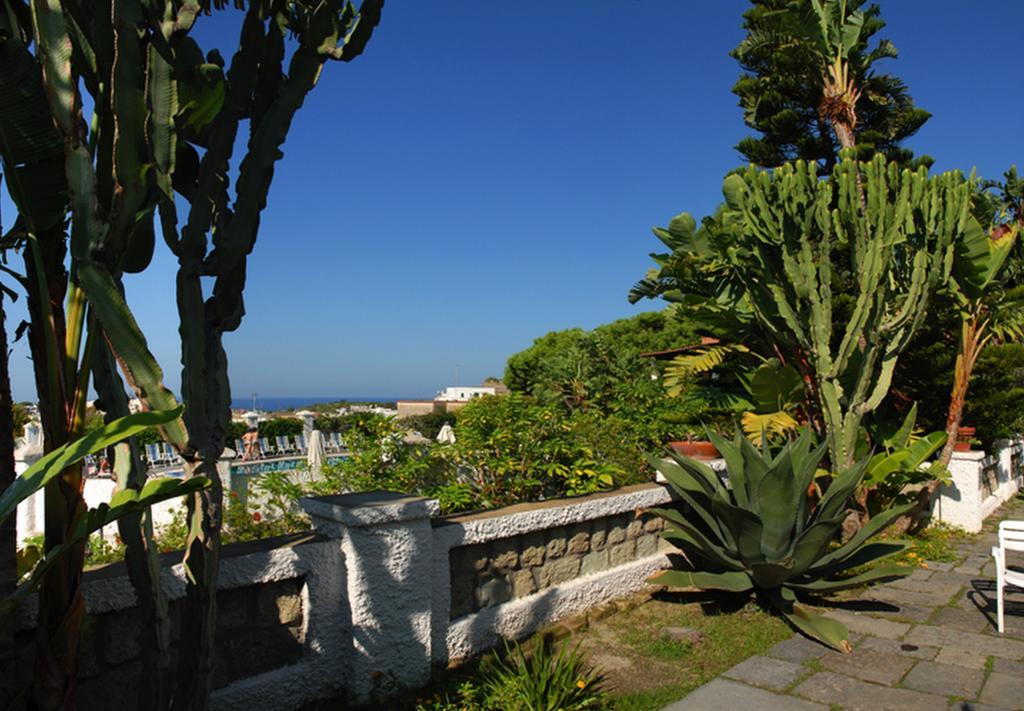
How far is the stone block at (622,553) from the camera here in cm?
567

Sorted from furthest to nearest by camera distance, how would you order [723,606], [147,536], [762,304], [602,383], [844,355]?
[602,383] → [762,304] → [844,355] → [723,606] → [147,536]

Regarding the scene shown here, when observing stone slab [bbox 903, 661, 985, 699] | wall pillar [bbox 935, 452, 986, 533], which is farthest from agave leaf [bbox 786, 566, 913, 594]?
wall pillar [bbox 935, 452, 986, 533]

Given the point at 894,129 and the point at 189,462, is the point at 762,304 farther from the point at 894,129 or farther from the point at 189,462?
the point at 894,129

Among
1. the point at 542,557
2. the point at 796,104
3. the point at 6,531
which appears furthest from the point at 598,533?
the point at 796,104

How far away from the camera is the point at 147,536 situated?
8.70ft

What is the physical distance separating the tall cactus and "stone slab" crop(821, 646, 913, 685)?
3.04m

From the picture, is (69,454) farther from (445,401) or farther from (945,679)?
(445,401)

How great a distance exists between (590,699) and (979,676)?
7.79 ft

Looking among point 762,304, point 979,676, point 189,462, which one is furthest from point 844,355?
point 189,462

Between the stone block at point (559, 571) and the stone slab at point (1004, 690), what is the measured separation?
8.37ft

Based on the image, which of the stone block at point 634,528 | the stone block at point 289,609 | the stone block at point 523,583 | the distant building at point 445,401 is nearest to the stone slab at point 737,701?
the stone block at point 523,583

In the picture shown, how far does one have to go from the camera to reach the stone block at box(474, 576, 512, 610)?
4.66 m

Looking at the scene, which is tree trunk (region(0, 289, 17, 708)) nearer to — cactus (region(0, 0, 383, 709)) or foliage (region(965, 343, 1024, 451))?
cactus (region(0, 0, 383, 709))

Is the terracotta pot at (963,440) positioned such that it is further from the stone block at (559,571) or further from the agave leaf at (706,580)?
the stone block at (559,571)
